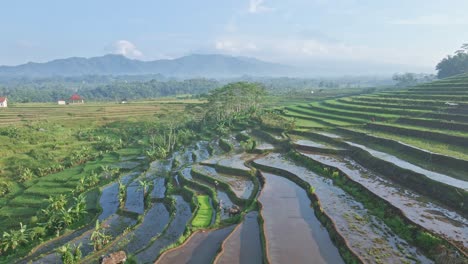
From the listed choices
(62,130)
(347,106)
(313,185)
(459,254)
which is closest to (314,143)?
(313,185)

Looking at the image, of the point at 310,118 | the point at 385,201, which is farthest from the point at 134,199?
the point at 310,118

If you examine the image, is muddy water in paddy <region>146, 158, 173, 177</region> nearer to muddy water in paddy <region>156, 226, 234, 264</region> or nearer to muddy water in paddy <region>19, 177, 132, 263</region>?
muddy water in paddy <region>19, 177, 132, 263</region>

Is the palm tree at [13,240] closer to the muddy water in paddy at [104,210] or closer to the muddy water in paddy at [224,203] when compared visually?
the muddy water in paddy at [104,210]

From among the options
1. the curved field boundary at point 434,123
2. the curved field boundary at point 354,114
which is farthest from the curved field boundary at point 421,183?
the curved field boundary at point 354,114

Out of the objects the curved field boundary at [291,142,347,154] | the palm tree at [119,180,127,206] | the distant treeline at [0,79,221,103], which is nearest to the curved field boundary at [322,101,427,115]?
the curved field boundary at [291,142,347,154]

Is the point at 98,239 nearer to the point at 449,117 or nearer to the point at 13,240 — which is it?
the point at 13,240

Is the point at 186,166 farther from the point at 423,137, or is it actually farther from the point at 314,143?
the point at 423,137
